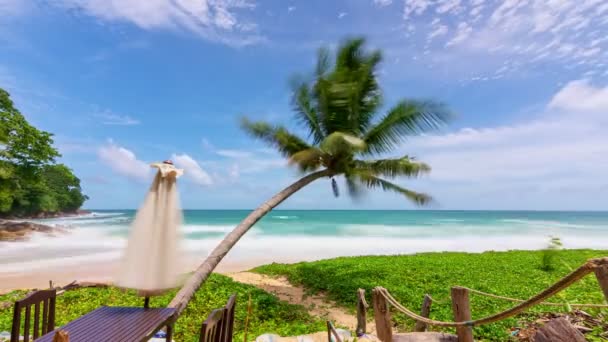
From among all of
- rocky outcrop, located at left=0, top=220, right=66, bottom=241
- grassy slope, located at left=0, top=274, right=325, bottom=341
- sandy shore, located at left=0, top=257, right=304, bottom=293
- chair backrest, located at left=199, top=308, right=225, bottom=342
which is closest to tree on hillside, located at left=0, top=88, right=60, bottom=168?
rocky outcrop, located at left=0, top=220, right=66, bottom=241

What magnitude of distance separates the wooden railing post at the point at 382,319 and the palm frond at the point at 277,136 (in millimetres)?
4055

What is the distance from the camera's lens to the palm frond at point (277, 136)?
22.2 ft

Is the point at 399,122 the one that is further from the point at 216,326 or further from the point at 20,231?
the point at 20,231

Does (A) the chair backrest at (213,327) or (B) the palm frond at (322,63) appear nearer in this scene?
(A) the chair backrest at (213,327)

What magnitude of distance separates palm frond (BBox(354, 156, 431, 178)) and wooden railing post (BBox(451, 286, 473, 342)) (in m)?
3.35

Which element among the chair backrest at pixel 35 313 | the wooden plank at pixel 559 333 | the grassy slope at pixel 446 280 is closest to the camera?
the wooden plank at pixel 559 333

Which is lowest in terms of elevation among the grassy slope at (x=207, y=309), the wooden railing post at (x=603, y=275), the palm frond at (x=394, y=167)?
the grassy slope at (x=207, y=309)

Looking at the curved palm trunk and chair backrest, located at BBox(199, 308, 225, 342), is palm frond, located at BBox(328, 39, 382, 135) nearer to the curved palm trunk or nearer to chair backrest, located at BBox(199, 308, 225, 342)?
the curved palm trunk

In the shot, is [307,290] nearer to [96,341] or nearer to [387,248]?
[96,341]

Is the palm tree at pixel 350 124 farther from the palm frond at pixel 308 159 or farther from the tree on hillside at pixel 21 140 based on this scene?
the tree on hillside at pixel 21 140

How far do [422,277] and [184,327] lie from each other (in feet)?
19.3

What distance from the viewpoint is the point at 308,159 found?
6520 mm

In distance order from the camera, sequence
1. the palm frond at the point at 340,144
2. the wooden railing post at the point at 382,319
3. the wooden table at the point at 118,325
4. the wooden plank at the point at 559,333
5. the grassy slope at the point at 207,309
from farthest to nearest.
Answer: the palm frond at the point at 340,144
the grassy slope at the point at 207,309
the wooden railing post at the point at 382,319
the wooden plank at the point at 559,333
the wooden table at the point at 118,325

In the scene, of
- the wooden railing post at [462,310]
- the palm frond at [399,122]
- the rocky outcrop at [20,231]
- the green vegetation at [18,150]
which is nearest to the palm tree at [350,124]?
the palm frond at [399,122]
